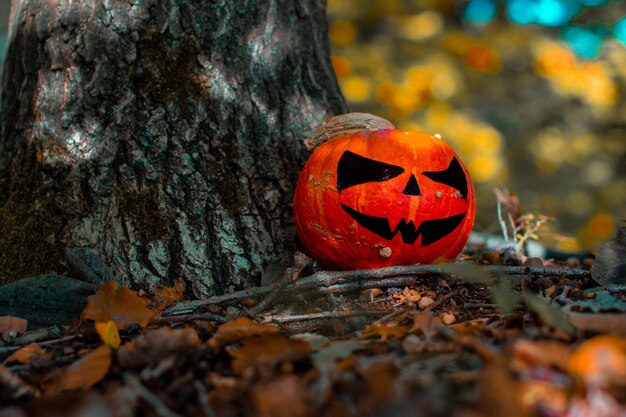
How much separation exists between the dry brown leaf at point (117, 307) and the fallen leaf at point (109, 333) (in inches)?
6.5

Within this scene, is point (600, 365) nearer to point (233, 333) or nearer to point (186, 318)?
point (233, 333)

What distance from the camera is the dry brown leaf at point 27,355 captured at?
1604 mm

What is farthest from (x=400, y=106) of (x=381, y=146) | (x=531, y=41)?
(x=381, y=146)

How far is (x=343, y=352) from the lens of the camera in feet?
4.73

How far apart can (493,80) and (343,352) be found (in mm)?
6729

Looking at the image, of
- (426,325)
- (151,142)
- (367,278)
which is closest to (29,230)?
(151,142)

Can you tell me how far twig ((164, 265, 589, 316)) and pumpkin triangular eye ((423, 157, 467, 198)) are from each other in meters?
0.34

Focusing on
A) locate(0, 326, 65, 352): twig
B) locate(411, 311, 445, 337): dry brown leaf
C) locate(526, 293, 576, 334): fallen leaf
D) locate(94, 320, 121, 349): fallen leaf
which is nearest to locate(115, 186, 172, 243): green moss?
locate(0, 326, 65, 352): twig

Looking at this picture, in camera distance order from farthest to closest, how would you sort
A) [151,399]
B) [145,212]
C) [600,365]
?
[145,212]
[151,399]
[600,365]

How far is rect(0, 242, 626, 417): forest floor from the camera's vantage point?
1.09 meters

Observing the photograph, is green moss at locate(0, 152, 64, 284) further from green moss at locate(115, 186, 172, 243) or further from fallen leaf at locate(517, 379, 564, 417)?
fallen leaf at locate(517, 379, 564, 417)

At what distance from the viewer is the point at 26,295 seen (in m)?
2.02

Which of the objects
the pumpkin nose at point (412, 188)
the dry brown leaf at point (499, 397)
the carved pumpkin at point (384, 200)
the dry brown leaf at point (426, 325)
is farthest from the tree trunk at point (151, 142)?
the dry brown leaf at point (499, 397)

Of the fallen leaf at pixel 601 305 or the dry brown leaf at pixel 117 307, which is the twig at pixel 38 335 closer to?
the dry brown leaf at pixel 117 307
